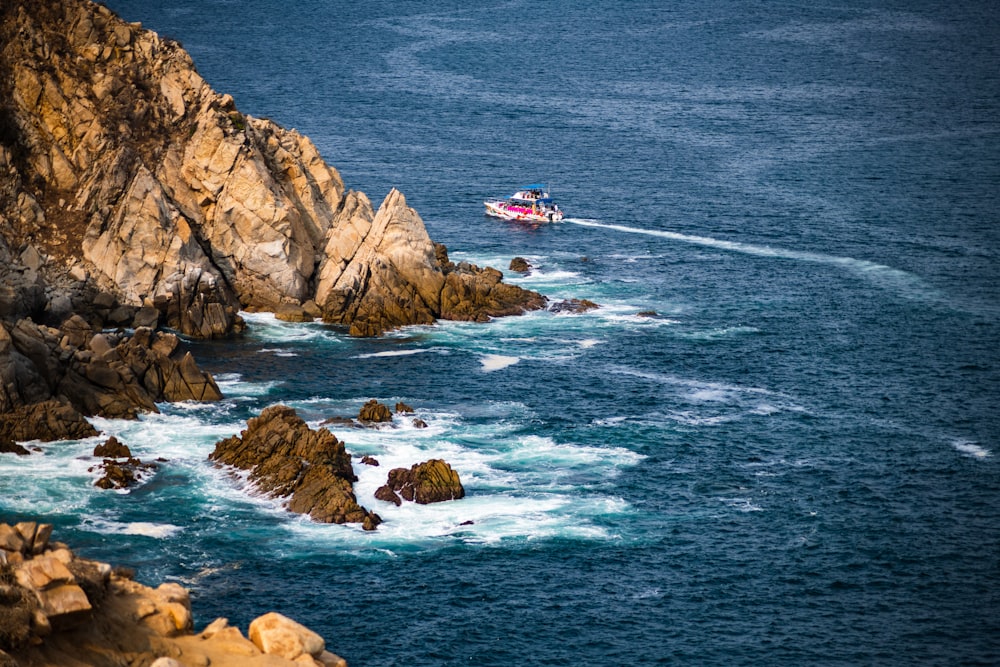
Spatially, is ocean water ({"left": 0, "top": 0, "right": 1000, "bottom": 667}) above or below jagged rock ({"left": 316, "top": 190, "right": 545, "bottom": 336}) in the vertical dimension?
below

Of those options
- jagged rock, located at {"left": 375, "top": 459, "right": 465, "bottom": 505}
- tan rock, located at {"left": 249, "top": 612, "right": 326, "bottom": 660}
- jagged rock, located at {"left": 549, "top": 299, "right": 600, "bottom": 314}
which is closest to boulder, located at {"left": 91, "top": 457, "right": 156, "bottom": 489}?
jagged rock, located at {"left": 375, "top": 459, "right": 465, "bottom": 505}

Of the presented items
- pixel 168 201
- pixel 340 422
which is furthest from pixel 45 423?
pixel 168 201

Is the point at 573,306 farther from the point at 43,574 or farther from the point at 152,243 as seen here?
the point at 43,574

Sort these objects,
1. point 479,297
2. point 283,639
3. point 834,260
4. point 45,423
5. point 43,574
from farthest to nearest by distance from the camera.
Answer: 1. point 834,260
2. point 479,297
3. point 45,423
4. point 283,639
5. point 43,574

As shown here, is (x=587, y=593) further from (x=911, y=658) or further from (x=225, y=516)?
(x=225, y=516)

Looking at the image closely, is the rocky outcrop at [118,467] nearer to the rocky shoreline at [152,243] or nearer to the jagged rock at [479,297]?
the rocky shoreline at [152,243]

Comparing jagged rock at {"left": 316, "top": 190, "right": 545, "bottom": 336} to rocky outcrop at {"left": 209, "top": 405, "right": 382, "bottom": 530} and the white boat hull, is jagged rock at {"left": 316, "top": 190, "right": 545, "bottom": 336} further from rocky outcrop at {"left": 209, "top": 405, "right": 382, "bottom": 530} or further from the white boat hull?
the white boat hull

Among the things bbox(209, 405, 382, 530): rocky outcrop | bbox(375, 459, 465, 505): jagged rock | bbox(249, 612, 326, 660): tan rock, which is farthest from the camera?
bbox(375, 459, 465, 505): jagged rock
